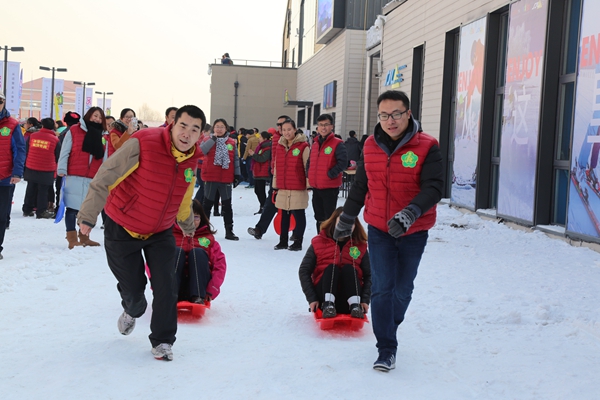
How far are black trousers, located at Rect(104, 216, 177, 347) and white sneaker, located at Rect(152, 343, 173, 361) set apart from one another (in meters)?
0.03

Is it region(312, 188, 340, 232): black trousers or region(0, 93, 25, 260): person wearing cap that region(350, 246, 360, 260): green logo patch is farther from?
region(0, 93, 25, 260): person wearing cap

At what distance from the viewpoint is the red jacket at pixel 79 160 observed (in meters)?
9.48

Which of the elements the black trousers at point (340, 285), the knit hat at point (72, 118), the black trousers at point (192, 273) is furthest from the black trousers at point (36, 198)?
the black trousers at point (340, 285)

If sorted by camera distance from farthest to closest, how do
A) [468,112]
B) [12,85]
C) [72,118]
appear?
1. [12,85]
2. [468,112]
3. [72,118]

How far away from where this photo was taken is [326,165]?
9.73 m

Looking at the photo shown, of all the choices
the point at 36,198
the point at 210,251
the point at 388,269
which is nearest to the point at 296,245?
the point at 210,251

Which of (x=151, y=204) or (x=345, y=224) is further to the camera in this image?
(x=345, y=224)

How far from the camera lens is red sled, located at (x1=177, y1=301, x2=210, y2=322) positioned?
223 inches

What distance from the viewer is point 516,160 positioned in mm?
11594

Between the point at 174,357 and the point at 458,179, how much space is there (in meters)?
11.0

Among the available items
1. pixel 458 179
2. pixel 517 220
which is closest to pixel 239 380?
pixel 517 220

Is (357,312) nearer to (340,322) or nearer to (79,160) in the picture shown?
(340,322)

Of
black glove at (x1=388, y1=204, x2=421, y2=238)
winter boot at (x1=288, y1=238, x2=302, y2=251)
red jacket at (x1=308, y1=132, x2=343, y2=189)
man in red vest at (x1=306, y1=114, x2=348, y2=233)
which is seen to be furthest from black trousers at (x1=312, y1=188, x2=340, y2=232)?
black glove at (x1=388, y1=204, x2=421, y2=238)

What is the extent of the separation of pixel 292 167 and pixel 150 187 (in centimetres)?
Result: 599
